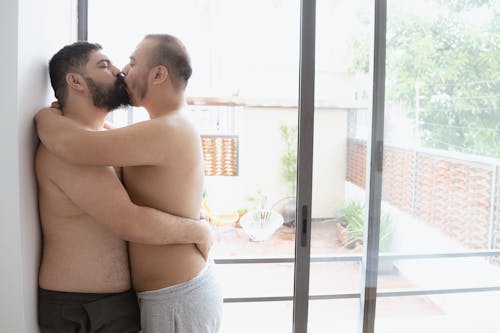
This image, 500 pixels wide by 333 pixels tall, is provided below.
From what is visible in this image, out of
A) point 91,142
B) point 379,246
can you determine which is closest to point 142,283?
point 91,142

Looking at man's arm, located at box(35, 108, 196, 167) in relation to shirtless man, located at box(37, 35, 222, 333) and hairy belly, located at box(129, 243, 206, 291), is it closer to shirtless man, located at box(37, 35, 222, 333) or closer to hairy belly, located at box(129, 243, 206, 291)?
shirtless man, located at box(37, 35, 222, 333)

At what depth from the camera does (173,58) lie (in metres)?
1.43

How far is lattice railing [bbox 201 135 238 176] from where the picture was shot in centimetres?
302

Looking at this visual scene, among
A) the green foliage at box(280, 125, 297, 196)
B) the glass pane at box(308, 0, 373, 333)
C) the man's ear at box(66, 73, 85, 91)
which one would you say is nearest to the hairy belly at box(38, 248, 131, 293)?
the man's ear at box(66, 73, 85, 91)

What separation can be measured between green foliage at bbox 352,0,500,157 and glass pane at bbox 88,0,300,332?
558mm

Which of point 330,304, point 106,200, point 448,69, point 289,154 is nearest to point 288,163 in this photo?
point 289,154

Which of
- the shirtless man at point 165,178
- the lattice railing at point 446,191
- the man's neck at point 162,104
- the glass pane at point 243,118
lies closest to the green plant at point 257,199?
the glass pane at point 243,118

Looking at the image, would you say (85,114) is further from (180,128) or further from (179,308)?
(179,308)

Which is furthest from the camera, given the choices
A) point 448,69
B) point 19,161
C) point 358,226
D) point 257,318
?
point 257,318

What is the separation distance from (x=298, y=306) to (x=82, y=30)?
1.59 meters

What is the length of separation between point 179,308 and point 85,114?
2.37 ft

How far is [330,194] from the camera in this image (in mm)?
2047

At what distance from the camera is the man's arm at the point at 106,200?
1268 millimetres

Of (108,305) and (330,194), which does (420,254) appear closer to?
(330,194)
